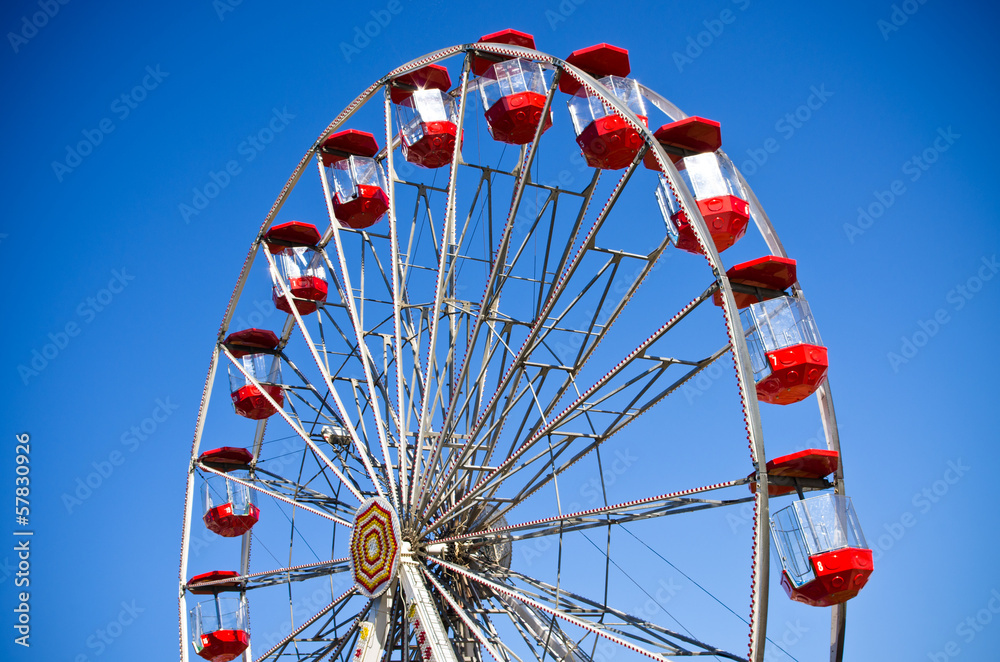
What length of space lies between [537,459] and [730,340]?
3732 millimetres

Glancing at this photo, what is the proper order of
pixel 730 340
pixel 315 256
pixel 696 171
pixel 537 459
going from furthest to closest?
pixel 315 256
pixel 537 459
pixel 696 171
pixel 730 340

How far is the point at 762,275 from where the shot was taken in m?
12.1

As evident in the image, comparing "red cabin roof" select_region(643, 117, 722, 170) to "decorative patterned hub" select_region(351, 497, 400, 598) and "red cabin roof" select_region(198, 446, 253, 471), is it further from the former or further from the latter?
"red cabin roof" select_region(198, 446, 253, 471)

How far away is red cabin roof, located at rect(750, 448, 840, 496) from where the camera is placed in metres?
10.9

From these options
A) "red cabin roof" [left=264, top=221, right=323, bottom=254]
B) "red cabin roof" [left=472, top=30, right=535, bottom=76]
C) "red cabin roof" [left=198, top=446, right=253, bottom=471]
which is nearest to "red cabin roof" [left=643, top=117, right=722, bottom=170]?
"red cabin roof" [left=472, top=30, right=535, bottom=76]

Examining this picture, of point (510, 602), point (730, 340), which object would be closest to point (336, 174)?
point (510, 602)

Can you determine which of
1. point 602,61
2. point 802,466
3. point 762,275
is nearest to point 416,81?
point 602,61

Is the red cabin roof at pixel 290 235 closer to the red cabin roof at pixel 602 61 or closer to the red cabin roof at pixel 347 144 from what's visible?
the red cabin roof at pixel 347 144

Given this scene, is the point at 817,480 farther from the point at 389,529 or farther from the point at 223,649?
the point at 223,649

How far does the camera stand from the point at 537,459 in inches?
534

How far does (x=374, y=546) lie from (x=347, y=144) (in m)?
6.82

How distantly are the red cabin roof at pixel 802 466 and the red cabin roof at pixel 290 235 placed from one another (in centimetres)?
1049

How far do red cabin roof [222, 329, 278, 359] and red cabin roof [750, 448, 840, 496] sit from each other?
10735 millimetres

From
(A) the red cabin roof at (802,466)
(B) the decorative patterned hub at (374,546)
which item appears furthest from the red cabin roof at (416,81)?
(A) the red cabin roof at (802,466)
